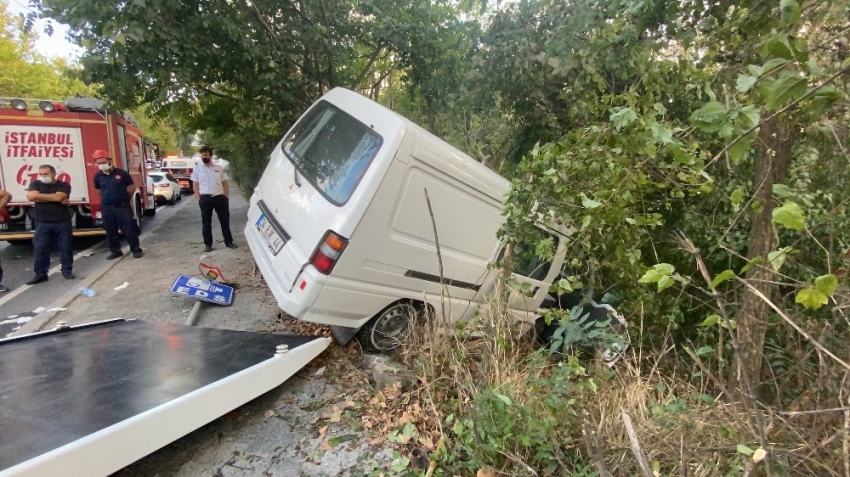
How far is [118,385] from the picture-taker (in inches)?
103

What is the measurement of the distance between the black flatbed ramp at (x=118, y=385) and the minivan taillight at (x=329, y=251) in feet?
2.06

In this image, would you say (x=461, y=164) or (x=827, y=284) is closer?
(x=827, y=284)

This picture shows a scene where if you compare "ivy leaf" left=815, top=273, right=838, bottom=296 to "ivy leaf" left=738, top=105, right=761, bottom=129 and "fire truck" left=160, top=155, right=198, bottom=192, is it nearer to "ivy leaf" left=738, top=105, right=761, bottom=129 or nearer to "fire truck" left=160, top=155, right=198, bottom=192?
"ivy leaf" left=738, top=105, right=761, bottom=129

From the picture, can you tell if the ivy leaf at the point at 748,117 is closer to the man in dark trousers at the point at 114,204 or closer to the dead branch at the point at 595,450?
the dead branch at the point at 595,450

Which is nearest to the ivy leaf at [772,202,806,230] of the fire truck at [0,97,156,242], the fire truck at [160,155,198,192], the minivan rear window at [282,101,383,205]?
the minivan rear window at [282,101,383,205]

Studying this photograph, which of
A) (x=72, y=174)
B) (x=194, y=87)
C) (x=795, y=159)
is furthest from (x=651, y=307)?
(x=72, y=174)

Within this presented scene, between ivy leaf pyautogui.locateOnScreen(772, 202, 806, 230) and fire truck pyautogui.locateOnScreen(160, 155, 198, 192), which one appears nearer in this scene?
ivy leaf pyautogui.locateOnScreen(772, 202, 806, 230)

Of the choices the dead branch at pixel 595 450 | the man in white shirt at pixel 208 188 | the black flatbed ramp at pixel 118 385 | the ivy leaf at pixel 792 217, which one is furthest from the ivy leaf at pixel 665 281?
the man in white shirt at pixel 208 188

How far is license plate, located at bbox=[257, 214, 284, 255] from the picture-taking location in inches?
163

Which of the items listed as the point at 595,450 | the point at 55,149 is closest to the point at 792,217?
the point at 595,450

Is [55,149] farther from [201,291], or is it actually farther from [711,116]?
[711,116]

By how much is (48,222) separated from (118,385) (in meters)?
4.69

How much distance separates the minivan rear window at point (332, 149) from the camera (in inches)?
149

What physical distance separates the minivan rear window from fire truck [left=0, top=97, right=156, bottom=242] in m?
5.34
